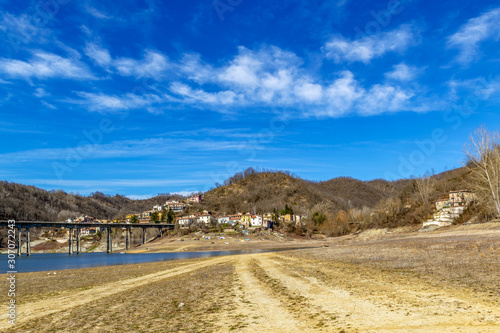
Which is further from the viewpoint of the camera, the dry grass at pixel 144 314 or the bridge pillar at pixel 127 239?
the bridge pillar at pixel 127 239

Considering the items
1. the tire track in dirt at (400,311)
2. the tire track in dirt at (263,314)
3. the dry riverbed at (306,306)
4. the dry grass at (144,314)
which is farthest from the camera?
the dry grass at (144,314)

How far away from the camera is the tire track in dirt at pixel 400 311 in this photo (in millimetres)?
9461

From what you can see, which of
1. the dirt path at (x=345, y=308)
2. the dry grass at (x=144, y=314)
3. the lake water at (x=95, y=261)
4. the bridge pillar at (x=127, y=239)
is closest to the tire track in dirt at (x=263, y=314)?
the dirt path at (x=345, y=308)

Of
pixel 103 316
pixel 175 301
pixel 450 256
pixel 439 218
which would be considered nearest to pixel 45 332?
pixel 103 316

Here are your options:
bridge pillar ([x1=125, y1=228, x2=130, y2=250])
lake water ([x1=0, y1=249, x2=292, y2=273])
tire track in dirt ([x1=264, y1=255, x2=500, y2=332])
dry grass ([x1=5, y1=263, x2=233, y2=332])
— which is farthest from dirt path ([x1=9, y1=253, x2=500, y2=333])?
bridge pillar ([x1=125, y1=228, x2=130, y2=250])

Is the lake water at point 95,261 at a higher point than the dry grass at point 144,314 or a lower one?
lower

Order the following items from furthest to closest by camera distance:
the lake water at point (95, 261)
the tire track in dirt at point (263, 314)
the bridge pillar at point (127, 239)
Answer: the bridge pillar at point (127, 239), the lake water at point (95, 261), the tire track in dirt at point (263, 314)

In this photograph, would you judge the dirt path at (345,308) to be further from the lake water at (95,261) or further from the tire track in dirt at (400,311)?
the lake water at (95,261)

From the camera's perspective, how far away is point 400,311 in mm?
11562

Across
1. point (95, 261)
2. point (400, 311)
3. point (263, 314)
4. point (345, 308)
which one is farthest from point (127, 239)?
point (400, 311)

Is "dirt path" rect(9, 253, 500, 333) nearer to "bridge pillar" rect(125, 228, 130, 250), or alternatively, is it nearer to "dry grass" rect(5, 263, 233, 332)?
"dry grass" rect(5, 263, 233, 332)

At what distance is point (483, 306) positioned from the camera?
35.9 feet

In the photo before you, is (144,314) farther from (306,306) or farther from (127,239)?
(127,239)

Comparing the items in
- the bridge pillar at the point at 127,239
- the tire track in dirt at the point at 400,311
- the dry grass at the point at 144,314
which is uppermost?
the tire track in dirt at the point at 400,311
